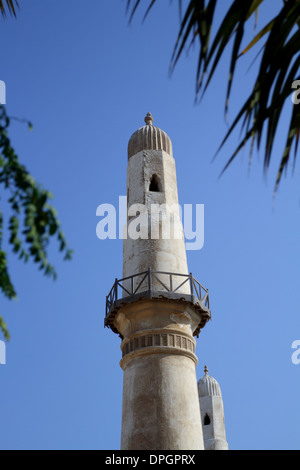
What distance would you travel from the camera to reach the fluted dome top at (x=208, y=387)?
3120 cm

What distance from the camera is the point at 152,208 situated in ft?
63.5

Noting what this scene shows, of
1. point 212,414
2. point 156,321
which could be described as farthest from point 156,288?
point 212,414

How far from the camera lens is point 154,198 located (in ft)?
64.7

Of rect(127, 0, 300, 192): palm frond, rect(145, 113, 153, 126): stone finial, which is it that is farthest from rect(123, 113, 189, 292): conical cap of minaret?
rect(127, 0, 300, 192): palm frond

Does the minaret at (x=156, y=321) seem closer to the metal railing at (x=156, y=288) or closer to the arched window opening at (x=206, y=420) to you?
the metal railing at (x=156, y=288)

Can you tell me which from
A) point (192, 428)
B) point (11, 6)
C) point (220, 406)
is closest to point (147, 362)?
point (192, 428)

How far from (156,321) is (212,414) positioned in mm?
15577

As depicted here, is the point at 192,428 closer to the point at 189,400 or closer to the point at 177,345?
the point at 189,400

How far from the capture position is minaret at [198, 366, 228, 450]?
2941 cm

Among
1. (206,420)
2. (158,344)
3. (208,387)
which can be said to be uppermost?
(208,387)

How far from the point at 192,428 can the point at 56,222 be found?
13.4m

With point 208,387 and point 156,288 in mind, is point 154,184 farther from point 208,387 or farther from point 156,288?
point 208,387

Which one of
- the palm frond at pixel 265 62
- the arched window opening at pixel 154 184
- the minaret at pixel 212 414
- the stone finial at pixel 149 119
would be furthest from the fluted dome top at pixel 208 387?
the palm frond at pixel 265 62

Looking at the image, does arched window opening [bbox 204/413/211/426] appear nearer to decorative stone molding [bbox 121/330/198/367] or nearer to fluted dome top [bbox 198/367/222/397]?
fluted dome top [bbox 198/367/222/397]
